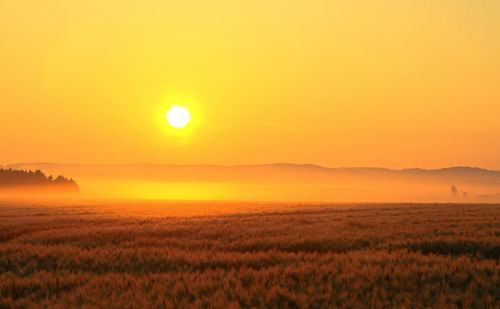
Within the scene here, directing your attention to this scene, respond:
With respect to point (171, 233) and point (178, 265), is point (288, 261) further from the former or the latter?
point (171, 233)

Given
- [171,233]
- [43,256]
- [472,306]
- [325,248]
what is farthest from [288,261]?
[171,233]

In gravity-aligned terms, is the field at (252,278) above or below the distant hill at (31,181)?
below

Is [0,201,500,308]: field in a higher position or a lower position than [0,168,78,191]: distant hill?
lower

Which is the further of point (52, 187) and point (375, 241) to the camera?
point (52, 187)

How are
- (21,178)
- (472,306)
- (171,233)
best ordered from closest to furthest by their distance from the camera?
(472,306), (171,233), (21,178)

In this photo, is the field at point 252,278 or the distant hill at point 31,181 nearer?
the field at point 252,278

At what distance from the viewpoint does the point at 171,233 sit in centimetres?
1942

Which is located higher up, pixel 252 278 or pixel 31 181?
pixel 31 181

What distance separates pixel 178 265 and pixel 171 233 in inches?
334

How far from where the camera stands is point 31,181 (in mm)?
134125

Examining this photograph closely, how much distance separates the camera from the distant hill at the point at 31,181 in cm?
12712

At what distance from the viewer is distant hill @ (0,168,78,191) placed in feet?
417

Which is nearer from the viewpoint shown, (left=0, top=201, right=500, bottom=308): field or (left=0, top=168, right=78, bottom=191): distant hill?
(left=0, top=201, right=500, bottom=308): field

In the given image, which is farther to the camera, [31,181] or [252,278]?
[31,181]
